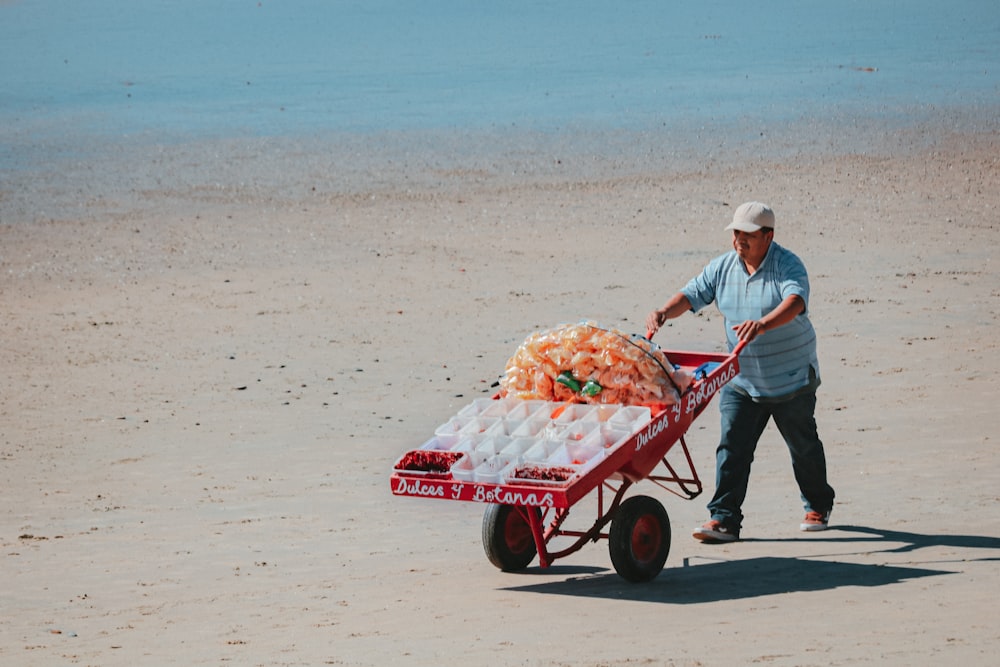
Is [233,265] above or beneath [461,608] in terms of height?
above

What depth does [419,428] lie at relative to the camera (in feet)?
36.4

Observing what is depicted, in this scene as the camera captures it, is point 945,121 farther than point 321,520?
Yes

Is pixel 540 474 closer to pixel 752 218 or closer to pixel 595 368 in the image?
pixel 595 368

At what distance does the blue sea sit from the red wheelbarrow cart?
53.4ft

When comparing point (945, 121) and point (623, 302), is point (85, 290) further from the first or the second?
point (945, 121)

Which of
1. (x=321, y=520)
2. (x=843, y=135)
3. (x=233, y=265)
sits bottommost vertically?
(x=321, y=520)

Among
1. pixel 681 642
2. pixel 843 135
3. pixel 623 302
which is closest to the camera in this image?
pixel 681 642

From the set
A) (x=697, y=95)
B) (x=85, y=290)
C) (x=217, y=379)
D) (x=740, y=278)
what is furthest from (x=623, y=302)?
(x=697, y=95)

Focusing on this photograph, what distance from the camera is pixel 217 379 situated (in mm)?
12719

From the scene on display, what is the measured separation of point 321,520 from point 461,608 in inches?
88.3

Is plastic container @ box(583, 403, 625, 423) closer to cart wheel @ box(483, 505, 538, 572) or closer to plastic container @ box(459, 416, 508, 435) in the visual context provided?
plastic container @ box(459, 416, 508, 435)

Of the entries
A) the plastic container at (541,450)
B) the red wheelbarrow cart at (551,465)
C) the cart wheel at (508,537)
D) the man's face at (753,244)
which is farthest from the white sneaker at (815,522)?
the plastic container at (541,450)

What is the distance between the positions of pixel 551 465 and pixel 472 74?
117 ft

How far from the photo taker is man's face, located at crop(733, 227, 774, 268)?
777 cm
